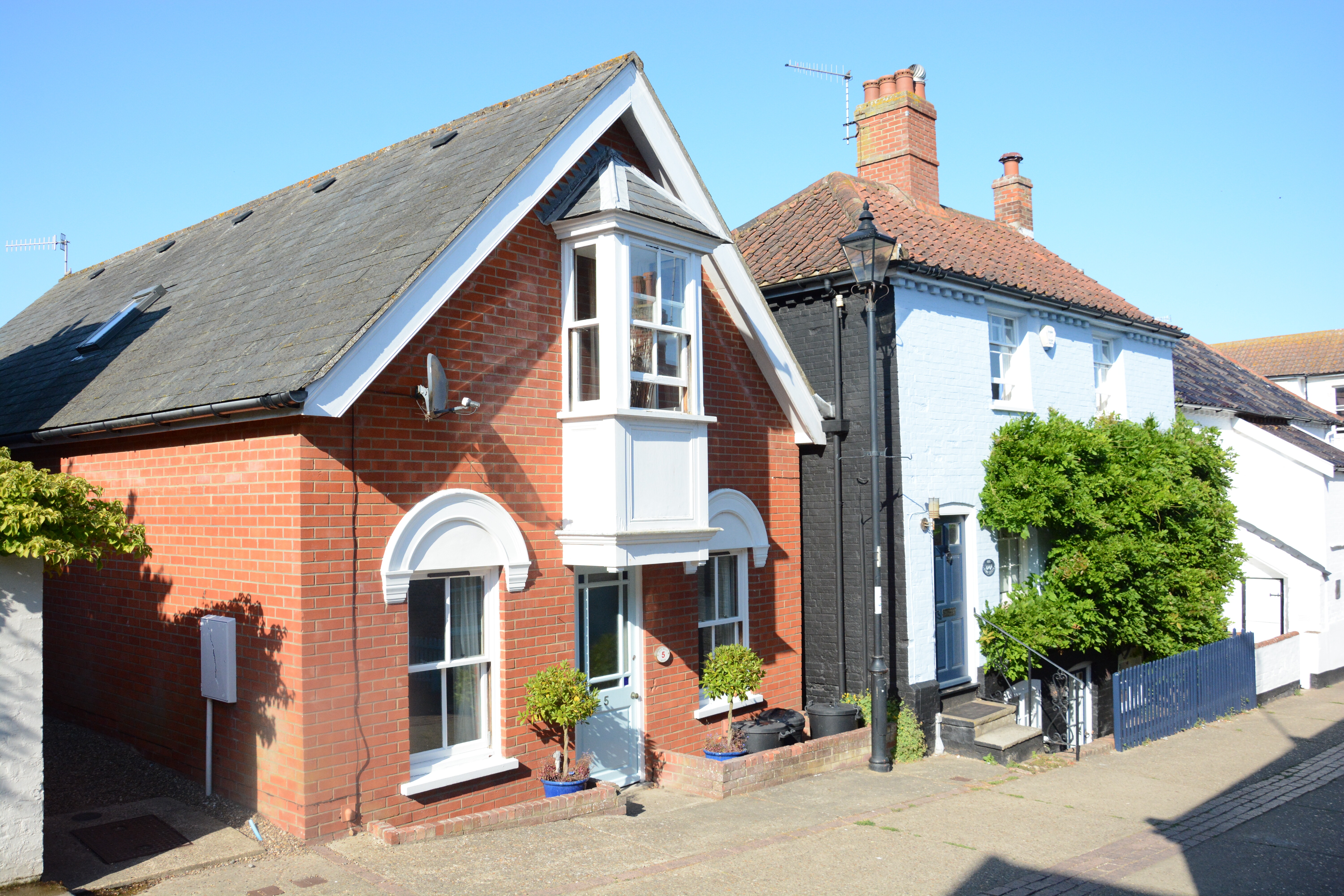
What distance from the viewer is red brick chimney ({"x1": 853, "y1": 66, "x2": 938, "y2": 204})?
16.7 metres

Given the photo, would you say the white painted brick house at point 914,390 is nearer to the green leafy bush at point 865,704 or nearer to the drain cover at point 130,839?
the green leafy bush at point 865,704

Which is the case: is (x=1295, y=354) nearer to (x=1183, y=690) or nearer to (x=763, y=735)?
(x=1183, y=690)

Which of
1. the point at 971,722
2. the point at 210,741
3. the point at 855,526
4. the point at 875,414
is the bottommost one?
the point at 971,722

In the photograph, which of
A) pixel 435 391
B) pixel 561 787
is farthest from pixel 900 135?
pixel 561 787

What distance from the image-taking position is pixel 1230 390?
22.8 meters

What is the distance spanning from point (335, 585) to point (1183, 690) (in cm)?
1349

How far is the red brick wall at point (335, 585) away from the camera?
7.85 m

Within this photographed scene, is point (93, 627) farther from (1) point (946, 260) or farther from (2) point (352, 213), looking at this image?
(1) point (946, 260)

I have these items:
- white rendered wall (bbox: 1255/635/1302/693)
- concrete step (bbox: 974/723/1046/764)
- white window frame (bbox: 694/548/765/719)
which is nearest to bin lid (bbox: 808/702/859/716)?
white window frame (bbox: 694/548/765/719)

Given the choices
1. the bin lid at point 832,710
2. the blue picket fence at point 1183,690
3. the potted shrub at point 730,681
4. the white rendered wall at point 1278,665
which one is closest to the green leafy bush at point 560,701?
the potted shrub at point 730,681

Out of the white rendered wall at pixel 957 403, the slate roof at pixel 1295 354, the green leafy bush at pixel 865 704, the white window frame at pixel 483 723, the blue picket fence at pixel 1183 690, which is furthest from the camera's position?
the slate roof at pixel 1295 354

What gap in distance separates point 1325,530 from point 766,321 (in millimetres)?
14484

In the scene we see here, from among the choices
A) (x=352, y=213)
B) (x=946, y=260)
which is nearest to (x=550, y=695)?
(x=352, y=213)

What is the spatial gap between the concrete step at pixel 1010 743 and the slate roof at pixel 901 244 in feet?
20.4
